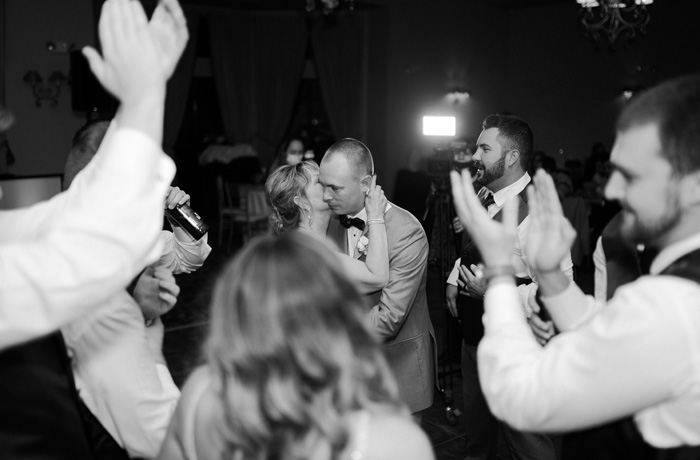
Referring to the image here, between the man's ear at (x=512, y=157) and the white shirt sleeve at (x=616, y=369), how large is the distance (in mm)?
2005

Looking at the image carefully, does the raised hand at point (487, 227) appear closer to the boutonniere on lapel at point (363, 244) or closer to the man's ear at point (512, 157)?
the boutonniere on lapel at point (363, 244)

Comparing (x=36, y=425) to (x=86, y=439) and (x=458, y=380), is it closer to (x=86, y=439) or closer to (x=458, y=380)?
(x=86, y=439)

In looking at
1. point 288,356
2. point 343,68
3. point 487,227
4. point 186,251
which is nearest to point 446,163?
point 186,251

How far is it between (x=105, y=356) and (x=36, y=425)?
7.6 inches

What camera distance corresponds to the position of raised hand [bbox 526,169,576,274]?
4.03 feet

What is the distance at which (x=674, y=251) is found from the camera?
1104 mm

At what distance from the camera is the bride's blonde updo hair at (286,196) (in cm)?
251

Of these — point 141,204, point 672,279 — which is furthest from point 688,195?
point 141,204

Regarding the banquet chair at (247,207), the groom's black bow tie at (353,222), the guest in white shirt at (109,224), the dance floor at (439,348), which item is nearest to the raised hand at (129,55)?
the guest in white shirt at (109,224)

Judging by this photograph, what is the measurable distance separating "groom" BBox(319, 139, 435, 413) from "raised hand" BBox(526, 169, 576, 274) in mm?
1088

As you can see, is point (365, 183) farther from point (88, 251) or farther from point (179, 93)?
point (179, 93)

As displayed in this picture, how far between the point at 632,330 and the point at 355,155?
Result: 1.61 meters

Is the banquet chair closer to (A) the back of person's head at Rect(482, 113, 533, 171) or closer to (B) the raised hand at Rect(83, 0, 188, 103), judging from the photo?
(A) the back of person's head at Rect(482, 113, 533, 171)

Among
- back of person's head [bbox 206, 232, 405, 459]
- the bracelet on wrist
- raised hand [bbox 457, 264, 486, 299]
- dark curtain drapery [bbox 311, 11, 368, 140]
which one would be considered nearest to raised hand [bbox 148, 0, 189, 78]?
back of person's head [bbox 206, 232, 405, 459]
